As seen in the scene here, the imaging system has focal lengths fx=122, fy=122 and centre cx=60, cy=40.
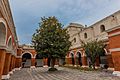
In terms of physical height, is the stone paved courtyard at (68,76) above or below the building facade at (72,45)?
below

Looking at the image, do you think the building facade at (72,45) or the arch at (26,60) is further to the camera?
the arch at (26,60)

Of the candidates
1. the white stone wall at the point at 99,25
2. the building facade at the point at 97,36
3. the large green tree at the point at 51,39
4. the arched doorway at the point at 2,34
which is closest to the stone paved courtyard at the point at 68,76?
the large green tree at the point at 51,39

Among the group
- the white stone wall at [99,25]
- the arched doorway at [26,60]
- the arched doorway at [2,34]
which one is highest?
the white stone wall at [99,25]

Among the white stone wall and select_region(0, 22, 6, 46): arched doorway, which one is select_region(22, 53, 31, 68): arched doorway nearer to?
the white stone wall

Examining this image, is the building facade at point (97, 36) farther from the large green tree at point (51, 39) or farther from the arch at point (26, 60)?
the arch at point (26, 60)

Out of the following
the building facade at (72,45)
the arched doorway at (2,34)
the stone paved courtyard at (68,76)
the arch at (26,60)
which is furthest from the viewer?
the arch at (26,60)

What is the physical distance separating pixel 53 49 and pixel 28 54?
59.2 feet

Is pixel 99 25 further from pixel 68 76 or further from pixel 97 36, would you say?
pixel 68 76

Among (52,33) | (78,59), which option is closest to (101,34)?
(78,59)

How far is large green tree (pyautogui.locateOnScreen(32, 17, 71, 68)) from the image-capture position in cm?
1692

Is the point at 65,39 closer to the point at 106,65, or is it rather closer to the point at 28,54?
the point at 106,65

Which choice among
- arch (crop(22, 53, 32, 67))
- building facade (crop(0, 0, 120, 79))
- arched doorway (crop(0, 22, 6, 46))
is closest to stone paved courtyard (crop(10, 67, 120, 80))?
building facade (crop(0, 0, 120, 79))

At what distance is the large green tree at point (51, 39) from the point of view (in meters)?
16.9

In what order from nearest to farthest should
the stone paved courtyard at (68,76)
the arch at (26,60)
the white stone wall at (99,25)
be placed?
the stone paved courtyard at (68,76)
the white stone wall at (99,25)
the arch at (26,60)
